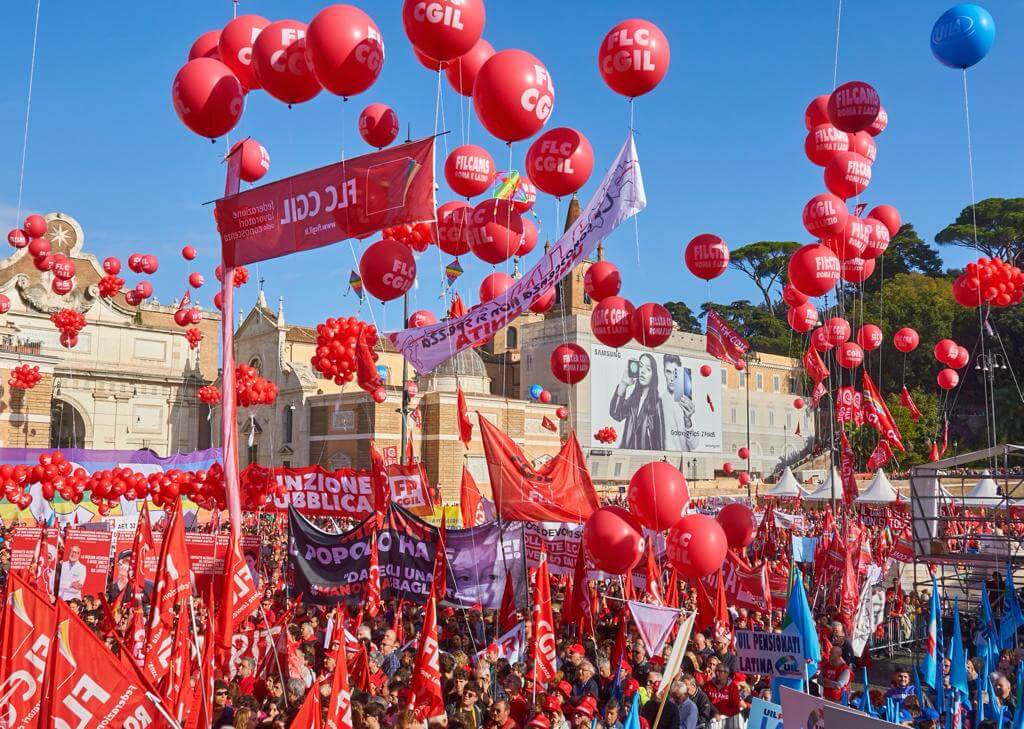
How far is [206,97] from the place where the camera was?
933 centimetres

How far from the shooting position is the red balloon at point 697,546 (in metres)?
10.5

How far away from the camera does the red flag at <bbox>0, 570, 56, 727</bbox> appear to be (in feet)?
21.1

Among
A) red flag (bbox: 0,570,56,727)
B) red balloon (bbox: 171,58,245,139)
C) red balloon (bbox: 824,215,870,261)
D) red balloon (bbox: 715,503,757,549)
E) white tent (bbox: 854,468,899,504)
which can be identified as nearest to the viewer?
red flag (bbox: 0,570,56,727)

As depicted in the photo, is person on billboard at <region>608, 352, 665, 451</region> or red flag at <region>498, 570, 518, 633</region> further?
person on billboard at <region>608, 352, 665, 451</region>

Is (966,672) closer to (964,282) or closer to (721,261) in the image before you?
(721,261)

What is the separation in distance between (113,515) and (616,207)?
18.5 metres

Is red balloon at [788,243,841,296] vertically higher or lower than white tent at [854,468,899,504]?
higher

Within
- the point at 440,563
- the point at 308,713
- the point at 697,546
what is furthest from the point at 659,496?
the point at 308,713

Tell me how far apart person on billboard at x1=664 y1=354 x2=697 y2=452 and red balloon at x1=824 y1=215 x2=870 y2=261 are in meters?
40.6

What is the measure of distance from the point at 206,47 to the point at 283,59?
1.62 metres

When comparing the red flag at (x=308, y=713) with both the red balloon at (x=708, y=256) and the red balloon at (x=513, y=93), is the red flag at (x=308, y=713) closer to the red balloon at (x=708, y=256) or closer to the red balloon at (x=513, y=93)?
the red balloon at (x=513, y=93)

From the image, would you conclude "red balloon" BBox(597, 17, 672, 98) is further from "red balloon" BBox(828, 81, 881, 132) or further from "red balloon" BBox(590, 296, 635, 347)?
"red balloon" BBox(828, 81, 881, 132)

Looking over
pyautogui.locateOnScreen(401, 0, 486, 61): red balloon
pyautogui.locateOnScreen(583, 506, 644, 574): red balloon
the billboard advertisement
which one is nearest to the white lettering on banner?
pyautogui.locateOnScreen(401, 0, 486, 61): red balloon

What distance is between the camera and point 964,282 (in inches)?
682
